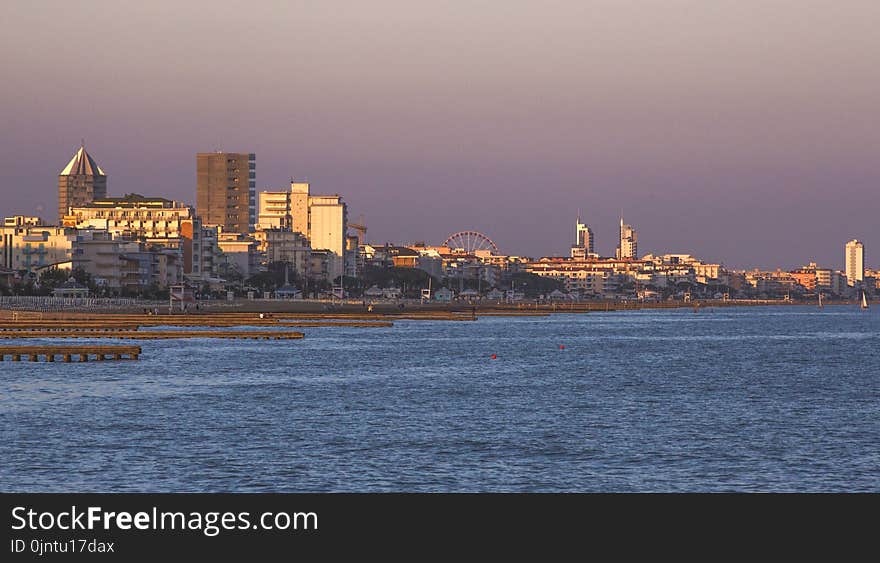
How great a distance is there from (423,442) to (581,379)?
3328 cm

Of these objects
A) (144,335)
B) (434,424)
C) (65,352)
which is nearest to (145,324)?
(144,335)

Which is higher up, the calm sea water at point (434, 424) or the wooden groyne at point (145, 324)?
the wooden groyne at point (145, 324)

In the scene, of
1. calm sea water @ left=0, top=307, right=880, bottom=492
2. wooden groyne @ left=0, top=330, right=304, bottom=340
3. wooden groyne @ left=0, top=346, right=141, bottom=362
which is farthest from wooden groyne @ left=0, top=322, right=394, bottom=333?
wooden groyne @ left=0, top=346, right=141, bottom=362

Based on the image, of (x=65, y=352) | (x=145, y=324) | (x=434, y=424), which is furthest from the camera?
(x=145, y=324)

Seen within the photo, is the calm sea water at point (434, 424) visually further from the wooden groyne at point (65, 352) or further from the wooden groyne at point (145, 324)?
the wooden groyne at point (145, 324)

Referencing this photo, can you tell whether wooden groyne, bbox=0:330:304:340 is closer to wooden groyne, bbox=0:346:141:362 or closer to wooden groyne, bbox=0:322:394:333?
wooden groyne, bbox=0:322:394:333

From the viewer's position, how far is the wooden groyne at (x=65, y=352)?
249ft

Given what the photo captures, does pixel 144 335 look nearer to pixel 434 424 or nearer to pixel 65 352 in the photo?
pixel 65 352

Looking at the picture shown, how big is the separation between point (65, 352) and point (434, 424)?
3628 centimetres

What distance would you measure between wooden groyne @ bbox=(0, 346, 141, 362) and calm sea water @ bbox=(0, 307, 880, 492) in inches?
41.3

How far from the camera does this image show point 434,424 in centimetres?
4659

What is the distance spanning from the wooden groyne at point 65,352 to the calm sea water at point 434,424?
1.05 m

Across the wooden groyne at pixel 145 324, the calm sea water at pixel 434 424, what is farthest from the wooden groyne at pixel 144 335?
the calm sea water at pixel 434 424

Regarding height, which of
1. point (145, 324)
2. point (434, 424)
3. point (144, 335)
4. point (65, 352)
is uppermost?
point (145, 324)
